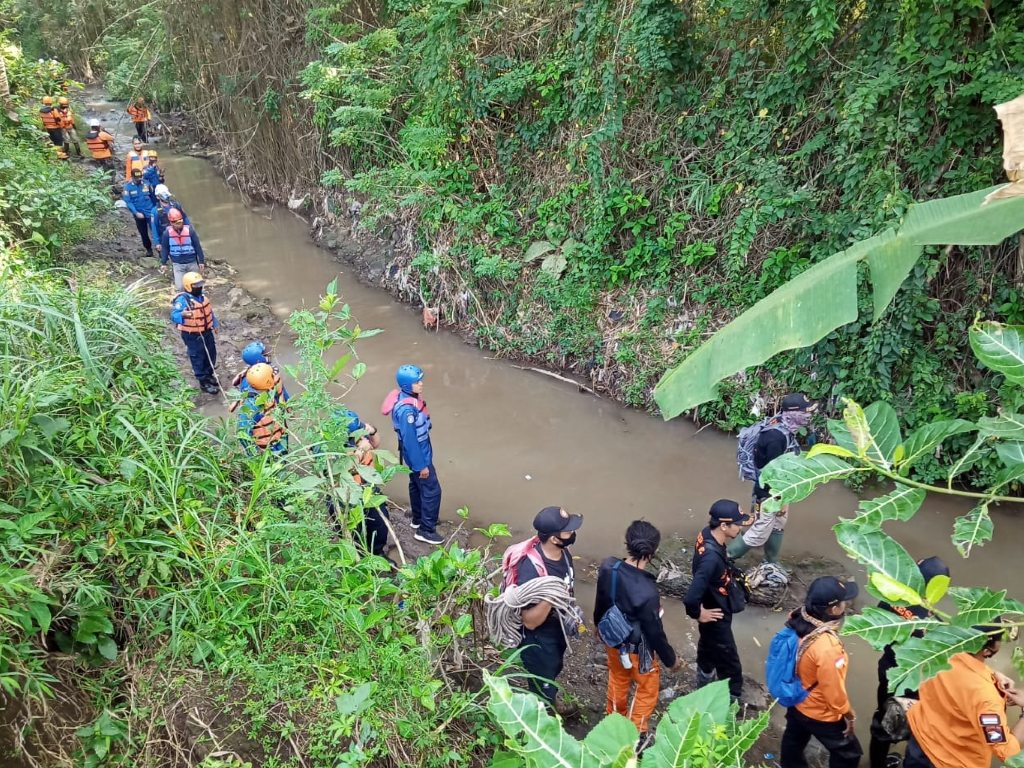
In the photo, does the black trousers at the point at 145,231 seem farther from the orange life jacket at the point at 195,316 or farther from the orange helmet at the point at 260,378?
the orange helmet at the point at 260,378

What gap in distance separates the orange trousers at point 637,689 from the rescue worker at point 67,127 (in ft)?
52.1

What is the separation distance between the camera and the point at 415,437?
5.22m

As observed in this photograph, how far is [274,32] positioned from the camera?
1177 centimetres

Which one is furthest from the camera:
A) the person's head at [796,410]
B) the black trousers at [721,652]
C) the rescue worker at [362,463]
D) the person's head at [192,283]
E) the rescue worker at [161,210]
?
the rescue worker at [161,210]

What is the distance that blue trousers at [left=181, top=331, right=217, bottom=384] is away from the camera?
24.3 feet

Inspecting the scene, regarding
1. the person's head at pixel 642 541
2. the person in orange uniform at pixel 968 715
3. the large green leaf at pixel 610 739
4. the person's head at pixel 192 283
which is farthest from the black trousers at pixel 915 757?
the person's head at pixel 192 283

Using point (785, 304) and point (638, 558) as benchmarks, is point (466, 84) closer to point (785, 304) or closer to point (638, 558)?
point (638, 558)

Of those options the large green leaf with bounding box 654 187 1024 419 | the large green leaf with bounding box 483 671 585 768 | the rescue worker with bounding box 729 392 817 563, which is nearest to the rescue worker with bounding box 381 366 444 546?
the rescue worker with bounding box 729 392 817 563

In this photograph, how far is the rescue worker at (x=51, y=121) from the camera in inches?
546

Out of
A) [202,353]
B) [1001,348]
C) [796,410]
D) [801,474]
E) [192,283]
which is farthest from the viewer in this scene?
[202,353]

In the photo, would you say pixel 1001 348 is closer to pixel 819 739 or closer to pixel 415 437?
pixel 819 739

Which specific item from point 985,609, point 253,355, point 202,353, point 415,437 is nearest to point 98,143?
point 202,353

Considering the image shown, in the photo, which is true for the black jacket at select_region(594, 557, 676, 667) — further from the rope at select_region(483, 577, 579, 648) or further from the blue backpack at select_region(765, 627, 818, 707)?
the blue backpack at select_region(765, 627, 818, 707)

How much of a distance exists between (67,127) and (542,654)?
16150 mm
